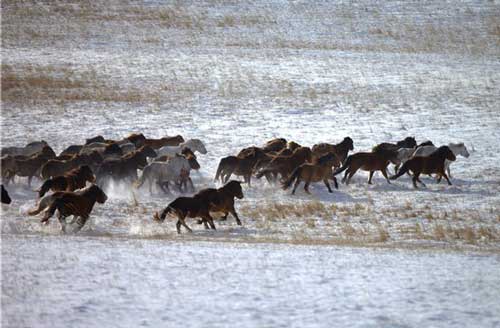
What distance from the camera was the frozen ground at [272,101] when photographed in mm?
12953

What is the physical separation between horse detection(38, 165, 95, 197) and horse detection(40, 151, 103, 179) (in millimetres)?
770

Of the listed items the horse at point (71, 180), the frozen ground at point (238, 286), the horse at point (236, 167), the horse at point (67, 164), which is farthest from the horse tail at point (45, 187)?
the horse at point (236, 167)

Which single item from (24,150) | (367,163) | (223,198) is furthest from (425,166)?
(24,150)

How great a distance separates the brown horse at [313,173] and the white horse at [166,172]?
186 cm

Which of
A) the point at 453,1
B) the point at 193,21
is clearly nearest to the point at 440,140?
the point at 193,21

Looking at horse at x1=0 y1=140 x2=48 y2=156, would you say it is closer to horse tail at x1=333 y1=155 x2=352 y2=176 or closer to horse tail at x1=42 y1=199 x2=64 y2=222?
horse tail at x1=42 y1=199 x2=64 y2=222

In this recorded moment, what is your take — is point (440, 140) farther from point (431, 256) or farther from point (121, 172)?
point (431, 256)

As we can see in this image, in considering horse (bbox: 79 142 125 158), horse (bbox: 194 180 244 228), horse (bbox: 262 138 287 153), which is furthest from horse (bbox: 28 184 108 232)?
horse (bbox: 262 138 287 153)

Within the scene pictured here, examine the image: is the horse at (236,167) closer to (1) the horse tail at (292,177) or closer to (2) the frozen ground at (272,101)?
(2) the frozen ground at (272,101)

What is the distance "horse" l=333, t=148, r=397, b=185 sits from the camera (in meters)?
17.4

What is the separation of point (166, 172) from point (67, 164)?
192cm

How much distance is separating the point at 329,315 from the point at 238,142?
13.5m

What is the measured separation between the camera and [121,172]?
16.4 m

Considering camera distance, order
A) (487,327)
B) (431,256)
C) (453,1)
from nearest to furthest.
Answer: (487,327), (431,256), (453,1)
